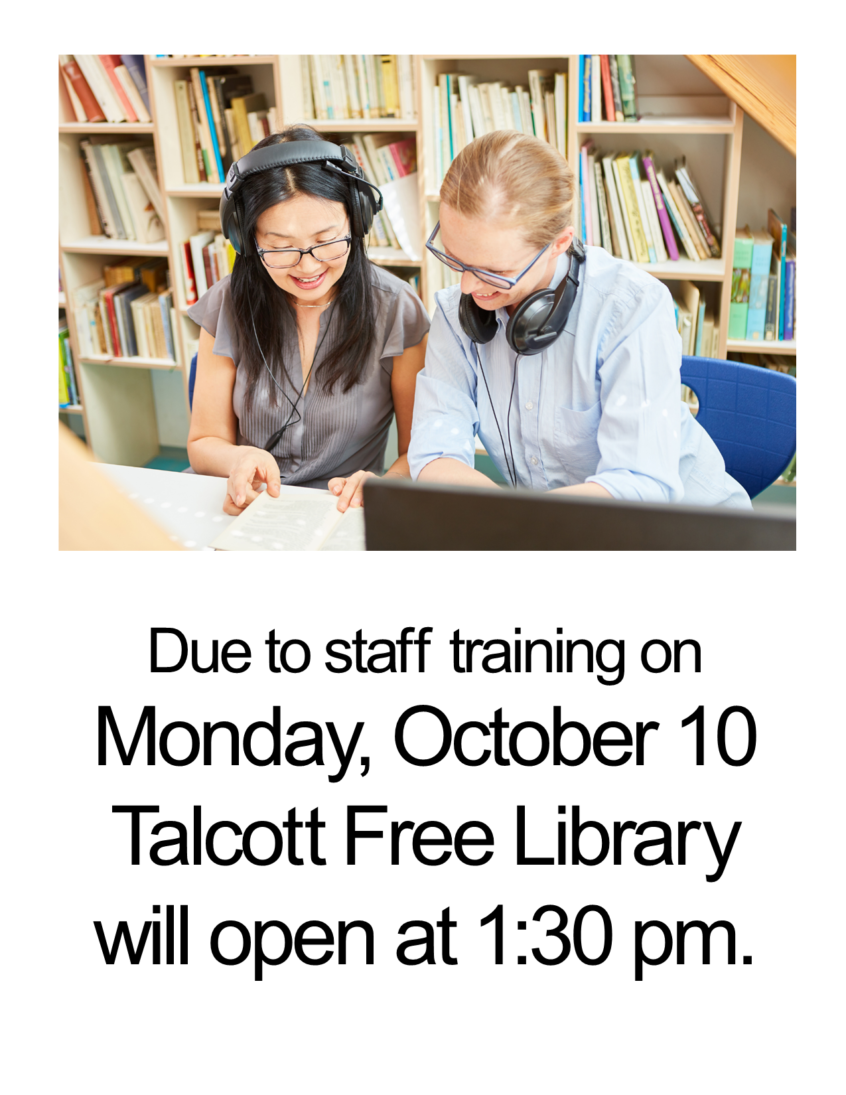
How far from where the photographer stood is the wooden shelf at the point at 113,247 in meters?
2.81

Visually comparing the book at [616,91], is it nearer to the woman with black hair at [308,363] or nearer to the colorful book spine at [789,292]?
the colorful book spine at [789,292]

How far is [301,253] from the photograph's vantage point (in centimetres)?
137

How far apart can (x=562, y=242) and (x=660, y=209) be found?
1370 mm

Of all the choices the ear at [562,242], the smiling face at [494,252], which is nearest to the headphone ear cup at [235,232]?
the smiling face at [494,252]

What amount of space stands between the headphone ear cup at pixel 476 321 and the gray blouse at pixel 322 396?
0.27 m

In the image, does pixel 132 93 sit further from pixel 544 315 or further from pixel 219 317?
pixel 544 315

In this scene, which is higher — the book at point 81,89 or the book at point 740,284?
the book at point 81,89

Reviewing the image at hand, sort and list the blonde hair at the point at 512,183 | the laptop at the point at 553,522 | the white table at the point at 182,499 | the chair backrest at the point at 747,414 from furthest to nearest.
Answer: the chair backrest at the point at 747,414 < the white table at the point at 182,499 < the blonde hair at the point at 512,183 < the laptop at the point at 553,522

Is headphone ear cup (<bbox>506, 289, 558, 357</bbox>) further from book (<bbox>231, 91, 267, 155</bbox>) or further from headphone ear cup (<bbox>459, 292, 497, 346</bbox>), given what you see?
book (<bbox>231, 91, 267, 155</bbox>)

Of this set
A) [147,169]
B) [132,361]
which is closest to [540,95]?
[147,169]

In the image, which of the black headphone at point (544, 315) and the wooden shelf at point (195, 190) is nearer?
the black headphone at point (544, 315)

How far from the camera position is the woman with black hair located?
1.49 meters
